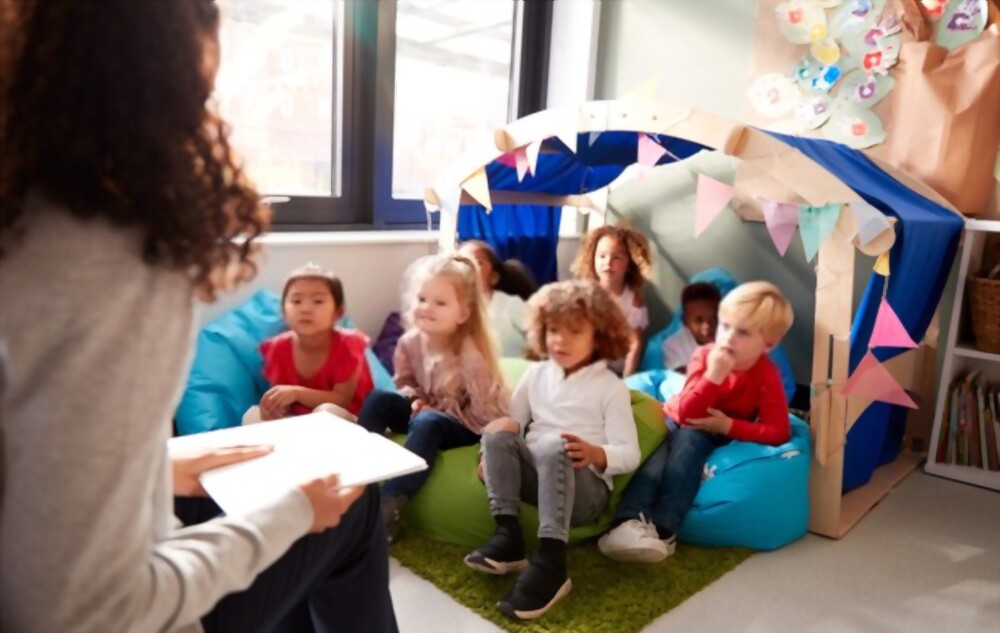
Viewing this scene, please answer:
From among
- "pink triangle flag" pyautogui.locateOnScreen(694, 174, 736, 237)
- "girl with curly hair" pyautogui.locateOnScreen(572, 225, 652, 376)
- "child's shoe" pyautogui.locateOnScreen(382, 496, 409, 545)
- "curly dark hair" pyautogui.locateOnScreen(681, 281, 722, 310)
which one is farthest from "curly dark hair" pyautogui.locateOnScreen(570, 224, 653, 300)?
"child's shoe" pyautogui.locateOnScreen(382, 496, 409, 545)

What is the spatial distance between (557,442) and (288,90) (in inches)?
65.5

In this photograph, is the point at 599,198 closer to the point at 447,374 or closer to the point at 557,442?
the point at 447,374

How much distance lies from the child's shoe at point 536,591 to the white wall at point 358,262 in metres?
1.19

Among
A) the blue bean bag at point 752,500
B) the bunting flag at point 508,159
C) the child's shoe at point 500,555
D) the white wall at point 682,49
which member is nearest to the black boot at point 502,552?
the child's shoe at point 500,555

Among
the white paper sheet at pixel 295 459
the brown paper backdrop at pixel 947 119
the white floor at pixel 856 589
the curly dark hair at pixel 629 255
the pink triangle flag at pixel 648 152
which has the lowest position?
the white floor at pixel 856 589

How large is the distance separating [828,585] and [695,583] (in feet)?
1.06

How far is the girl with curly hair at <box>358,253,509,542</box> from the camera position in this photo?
6.17 ft

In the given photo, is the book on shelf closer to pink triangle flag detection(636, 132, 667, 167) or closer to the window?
pink triangle flag detection(636, 132, 667, 167)

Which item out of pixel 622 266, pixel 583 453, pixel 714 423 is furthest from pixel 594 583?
pixel 622 266

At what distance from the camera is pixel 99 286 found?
58 centimetres

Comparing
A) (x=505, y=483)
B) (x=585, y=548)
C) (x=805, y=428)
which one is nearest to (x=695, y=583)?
(x=585, y=548)

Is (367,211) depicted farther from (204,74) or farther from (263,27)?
(204,74)

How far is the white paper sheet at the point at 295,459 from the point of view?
0.92 metres

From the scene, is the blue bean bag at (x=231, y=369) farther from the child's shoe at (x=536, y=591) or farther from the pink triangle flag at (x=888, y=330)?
the pink triangle flag at (x=888, y=330)
